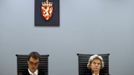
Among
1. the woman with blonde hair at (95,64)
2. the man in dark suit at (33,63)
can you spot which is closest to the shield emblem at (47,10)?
the man in dark suit at (33,63)

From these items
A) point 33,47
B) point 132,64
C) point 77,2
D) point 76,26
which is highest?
point 77,2

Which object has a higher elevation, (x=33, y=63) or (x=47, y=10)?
(x=47, y=10)

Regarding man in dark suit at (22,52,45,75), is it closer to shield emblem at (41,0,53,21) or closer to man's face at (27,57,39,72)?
man's face at (27,57,39,72)

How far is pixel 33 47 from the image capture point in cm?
498

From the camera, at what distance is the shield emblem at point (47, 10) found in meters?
4.96

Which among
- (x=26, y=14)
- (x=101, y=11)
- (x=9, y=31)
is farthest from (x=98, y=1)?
(x=9, y=31)

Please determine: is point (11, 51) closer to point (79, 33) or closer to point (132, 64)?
point (79, 33)

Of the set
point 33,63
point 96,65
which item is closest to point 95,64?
point 96,65

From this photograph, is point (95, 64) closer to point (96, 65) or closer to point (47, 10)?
point (96, 65)

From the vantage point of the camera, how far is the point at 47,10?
4.97 metres

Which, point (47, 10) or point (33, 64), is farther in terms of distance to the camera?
point (47, 10)

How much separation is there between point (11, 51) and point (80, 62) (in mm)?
1484

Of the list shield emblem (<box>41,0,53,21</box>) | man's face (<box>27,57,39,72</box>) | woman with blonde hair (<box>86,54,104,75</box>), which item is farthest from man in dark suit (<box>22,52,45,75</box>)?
shield emblem (<box>41,0,53,21</box>)

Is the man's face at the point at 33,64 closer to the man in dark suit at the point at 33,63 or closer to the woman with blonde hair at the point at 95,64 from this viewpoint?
the man in dark suit at the point at 33,63
